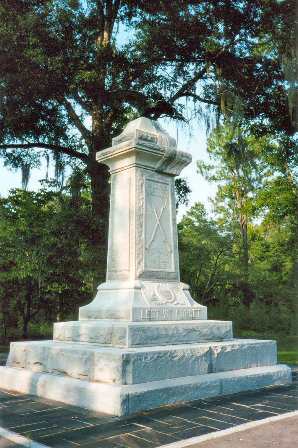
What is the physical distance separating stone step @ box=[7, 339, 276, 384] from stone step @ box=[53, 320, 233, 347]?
0.17 meters

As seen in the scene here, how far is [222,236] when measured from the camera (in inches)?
890

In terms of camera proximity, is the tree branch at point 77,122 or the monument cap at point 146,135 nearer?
the monument cap at point 146,135

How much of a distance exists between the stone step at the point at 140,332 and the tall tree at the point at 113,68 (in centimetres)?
628

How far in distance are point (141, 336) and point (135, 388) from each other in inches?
36.4

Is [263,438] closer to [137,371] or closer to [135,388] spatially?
[135,388]

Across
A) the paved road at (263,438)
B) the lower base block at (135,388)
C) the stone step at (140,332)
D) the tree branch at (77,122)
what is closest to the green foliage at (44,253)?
the tree branch at (77,122)

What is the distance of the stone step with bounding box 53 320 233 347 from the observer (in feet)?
19.8

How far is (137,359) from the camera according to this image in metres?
5.43

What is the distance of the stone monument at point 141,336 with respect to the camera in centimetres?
545

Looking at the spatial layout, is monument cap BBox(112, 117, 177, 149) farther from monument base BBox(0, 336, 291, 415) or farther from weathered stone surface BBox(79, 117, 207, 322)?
monument base BBox(0, 336, 291, 415)

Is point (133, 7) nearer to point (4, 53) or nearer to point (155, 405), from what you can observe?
point (4, 53)

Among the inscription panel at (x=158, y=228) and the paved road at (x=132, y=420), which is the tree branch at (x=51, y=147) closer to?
the inscription panel at (x=158, y=228)

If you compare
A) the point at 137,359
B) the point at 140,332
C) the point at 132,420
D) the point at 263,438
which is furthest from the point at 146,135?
the point at 263,438

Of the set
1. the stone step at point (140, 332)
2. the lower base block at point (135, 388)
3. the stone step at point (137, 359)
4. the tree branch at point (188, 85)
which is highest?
the tree branch at point (188, 85)
